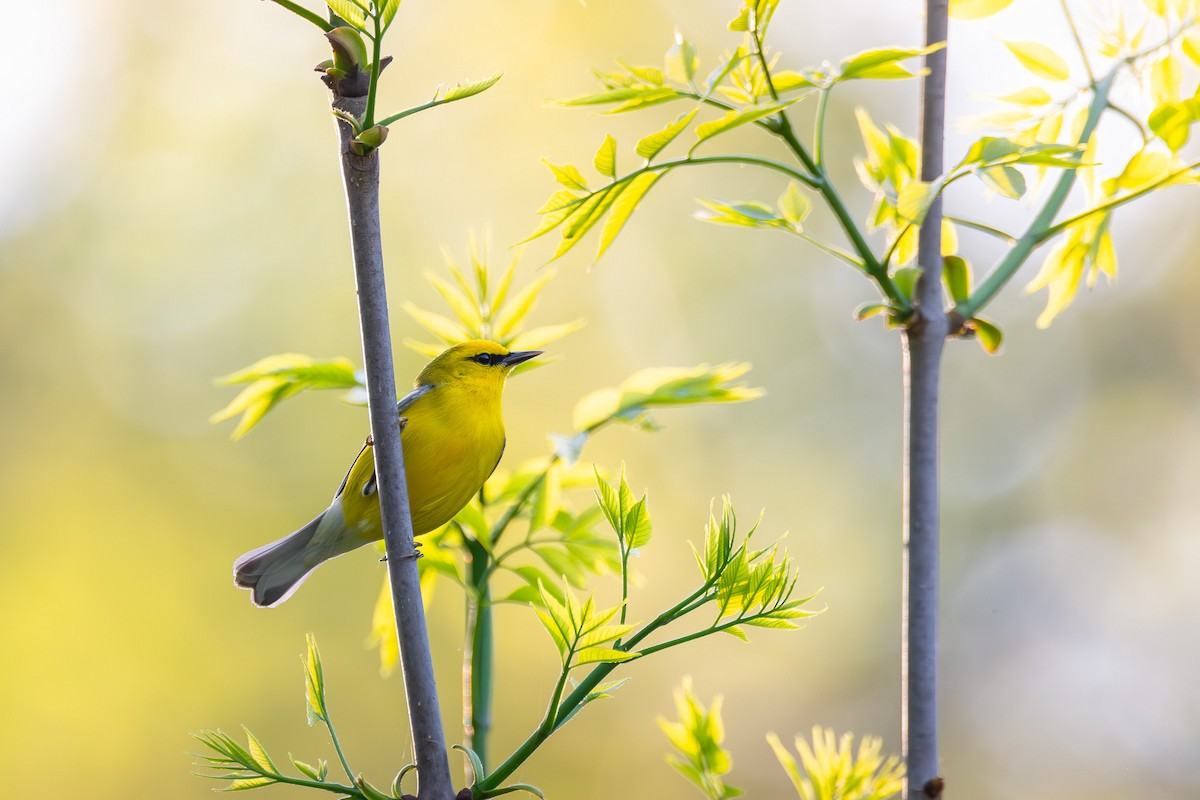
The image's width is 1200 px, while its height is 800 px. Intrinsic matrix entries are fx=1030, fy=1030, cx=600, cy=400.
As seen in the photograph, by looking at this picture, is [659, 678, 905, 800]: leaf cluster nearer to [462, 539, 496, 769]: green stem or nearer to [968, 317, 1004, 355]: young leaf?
[462, 539, 496, 769]: green stem

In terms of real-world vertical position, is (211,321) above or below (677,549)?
above

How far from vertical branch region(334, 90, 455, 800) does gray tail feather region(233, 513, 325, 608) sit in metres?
1.53

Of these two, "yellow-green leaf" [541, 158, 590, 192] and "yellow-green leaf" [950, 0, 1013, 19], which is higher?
"yellow-green leaf" [950, 0, 1013, 19]

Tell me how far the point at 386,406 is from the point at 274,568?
5.42 ft

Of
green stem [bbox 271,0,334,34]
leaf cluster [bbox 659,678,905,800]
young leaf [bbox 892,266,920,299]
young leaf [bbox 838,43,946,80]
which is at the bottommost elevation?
leaf cluster [bbox 659,678,905,800]

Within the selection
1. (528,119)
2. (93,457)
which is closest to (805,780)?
(93,457)

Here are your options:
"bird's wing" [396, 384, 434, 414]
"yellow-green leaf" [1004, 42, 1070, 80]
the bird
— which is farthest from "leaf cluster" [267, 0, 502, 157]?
"bird's wing" [396, 384, 434, 414]

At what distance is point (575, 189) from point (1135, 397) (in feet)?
32.3

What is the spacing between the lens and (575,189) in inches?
45.3

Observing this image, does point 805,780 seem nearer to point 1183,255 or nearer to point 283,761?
point 283,761

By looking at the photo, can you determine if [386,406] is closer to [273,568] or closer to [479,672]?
[479,672]

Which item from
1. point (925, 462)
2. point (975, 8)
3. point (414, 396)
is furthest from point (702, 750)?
point (414, 396)

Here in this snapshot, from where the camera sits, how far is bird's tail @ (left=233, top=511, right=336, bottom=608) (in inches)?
98.2

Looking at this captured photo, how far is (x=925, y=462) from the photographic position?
3.53 feet
